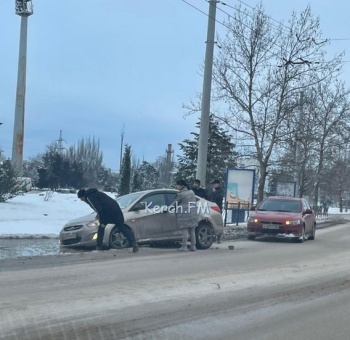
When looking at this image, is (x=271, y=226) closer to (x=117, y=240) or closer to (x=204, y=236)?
(x=204, y=236)

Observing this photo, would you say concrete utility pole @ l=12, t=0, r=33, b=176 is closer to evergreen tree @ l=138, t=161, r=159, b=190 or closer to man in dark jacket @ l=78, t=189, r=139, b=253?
evergreen tree @ l=138, t=161, r=159, b=190

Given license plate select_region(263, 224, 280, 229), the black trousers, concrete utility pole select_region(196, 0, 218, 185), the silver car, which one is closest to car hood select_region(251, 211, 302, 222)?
license plate select_region(263, 224, 280, 229)

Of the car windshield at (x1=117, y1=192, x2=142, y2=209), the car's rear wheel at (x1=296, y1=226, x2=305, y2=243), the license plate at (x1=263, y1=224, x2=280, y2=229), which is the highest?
the car windshield at (x1=117, y1=192, x2=142, y2=209)

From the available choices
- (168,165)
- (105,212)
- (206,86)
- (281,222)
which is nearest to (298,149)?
(206,86)

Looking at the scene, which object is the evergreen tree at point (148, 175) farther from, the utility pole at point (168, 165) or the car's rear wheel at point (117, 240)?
the car's rear wheel at point (117, 240)

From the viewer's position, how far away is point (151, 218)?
14.7 metres

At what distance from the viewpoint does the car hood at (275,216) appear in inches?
748

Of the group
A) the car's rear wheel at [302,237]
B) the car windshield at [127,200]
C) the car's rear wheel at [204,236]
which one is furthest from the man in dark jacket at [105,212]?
the car's rear wheel at [302,237]

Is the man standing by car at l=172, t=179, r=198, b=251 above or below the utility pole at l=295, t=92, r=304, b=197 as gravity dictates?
below

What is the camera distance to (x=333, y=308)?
27.0ft

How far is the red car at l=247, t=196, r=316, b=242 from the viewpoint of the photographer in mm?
18859

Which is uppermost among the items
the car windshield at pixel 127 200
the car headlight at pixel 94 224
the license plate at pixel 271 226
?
the car windshield at pixel 127 200

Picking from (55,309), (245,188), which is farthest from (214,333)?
(245,188)

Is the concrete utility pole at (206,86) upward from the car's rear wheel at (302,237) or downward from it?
upward
